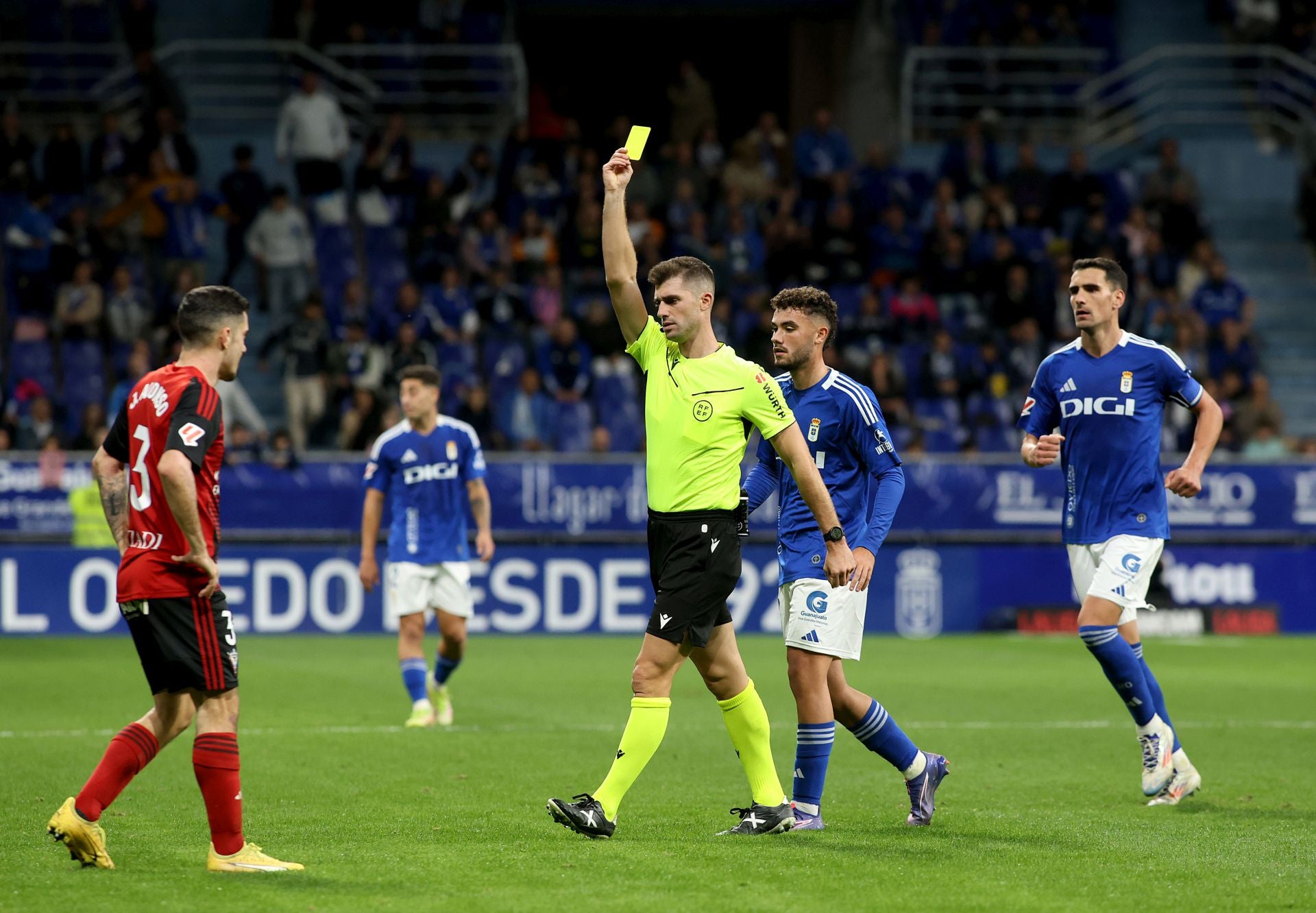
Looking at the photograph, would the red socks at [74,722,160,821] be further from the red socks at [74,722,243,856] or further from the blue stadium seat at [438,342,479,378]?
the blue stadium seat at [438,342,479,378]

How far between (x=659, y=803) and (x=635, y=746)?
4.07ft

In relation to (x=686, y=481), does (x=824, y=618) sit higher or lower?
lower

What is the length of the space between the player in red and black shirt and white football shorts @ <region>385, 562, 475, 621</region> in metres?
5.37

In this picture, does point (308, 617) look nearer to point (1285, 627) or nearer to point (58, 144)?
point (58, 144)

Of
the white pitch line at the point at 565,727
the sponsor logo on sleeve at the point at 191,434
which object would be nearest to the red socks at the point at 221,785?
the sponsor logo on sleeve at the point at 191,434

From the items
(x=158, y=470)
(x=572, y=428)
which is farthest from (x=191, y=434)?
(x=572, y=428)

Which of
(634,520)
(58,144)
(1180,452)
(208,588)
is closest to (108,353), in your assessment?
(58,144)

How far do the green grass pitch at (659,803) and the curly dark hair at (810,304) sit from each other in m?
2.20

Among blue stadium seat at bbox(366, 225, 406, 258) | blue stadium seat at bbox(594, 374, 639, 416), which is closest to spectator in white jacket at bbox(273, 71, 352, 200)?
blue stadium seat at bbox(366, 225, 406, 258)

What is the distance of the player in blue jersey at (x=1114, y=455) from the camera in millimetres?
8414

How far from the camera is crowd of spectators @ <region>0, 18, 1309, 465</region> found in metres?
21.1

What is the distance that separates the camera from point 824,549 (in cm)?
729

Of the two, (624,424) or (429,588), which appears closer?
(429,588)

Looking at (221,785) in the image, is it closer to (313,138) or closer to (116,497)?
(116,497)
